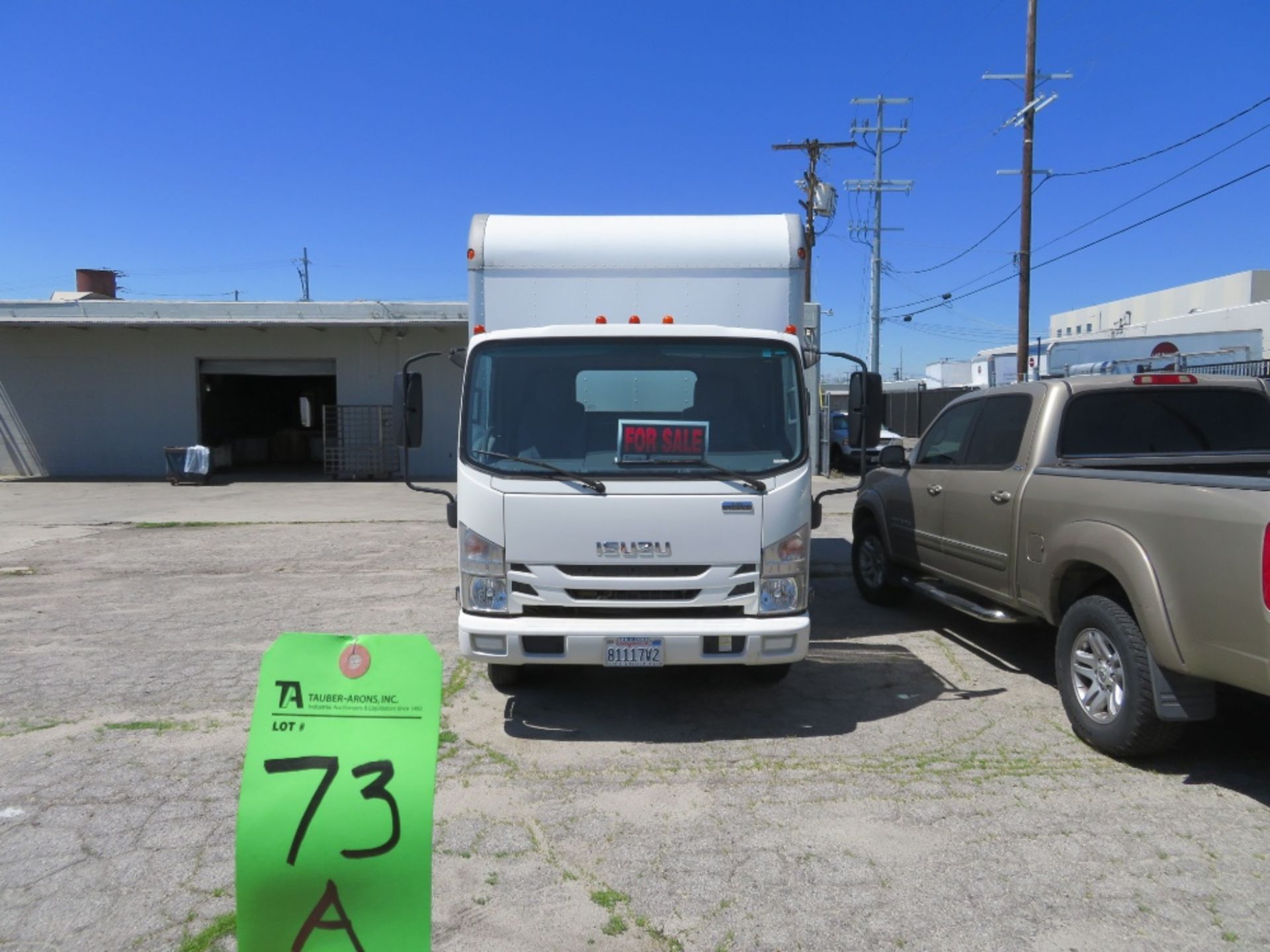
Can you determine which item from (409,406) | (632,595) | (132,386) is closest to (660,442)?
(632,595)

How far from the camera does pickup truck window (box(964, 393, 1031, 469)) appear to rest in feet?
20.9

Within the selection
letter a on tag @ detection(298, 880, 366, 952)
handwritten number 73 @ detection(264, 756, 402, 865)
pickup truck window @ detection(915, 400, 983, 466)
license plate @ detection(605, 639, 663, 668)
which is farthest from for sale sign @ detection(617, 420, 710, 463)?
letter a on tag @ detection(298, 880, 366, 952)

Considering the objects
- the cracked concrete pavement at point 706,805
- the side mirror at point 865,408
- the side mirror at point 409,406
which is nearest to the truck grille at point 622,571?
the cracked concrete pavement at point 706,805

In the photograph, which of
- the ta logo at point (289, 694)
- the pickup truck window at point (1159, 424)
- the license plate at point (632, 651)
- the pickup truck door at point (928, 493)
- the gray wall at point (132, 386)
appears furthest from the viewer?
the gray wall at point (132, 386)

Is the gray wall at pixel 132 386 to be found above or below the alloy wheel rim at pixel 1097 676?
above

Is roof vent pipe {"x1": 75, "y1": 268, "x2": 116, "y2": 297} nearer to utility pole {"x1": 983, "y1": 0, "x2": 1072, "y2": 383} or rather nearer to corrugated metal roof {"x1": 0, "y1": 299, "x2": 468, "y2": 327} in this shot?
corrugated metal roof {"x1": 0, "y1": 299, "x2": 468, "y2": 327}

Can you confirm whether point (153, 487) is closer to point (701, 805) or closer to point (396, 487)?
point (396, 487)

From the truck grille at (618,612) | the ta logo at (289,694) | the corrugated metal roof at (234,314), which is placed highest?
the corrugated metal roof at (234,314)

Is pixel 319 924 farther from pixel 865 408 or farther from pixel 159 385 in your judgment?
pixel 159 385

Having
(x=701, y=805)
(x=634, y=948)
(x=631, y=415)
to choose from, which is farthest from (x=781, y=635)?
(x=634, y=948)

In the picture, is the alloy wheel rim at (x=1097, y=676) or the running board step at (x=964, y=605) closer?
the alloy wheel rim at (x=1097, y=676)

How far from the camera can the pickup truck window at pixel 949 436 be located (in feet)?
23.8

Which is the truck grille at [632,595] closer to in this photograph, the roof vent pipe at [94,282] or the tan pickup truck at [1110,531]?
the tan pickup truck at [1110,531]

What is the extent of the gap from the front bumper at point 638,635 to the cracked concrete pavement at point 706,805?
525 mm
